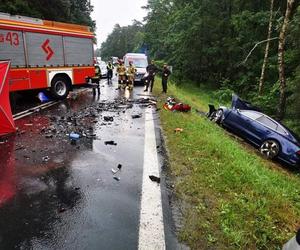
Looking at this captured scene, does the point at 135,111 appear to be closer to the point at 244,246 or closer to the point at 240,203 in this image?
the point at 240,203

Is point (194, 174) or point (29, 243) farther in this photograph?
point (194, 174)

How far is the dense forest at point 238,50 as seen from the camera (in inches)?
754

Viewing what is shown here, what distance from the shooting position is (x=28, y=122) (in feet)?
31.7

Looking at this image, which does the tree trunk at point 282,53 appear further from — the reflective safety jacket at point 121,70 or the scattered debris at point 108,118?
the scattered debris at point 108,118

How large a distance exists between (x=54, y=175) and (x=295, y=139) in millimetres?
8355

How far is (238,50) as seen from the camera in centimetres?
2711

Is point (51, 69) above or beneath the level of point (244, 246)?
above

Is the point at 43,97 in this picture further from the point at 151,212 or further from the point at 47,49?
the point at 151,212

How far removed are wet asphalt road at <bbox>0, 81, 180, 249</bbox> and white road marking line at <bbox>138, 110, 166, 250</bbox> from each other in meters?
0.08

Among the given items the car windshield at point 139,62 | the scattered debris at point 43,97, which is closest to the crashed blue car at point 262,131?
the scattered debris at point 43,97

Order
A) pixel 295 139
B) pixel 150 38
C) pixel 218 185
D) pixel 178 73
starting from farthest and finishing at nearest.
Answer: pixel 150 38 < pixel 178 73 < pixel 295 139 < pixel 218 185

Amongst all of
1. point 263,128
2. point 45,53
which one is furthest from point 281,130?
point 45,53

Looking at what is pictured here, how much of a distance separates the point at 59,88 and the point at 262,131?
348 inches

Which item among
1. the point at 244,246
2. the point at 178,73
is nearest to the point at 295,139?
the point at 244,246
